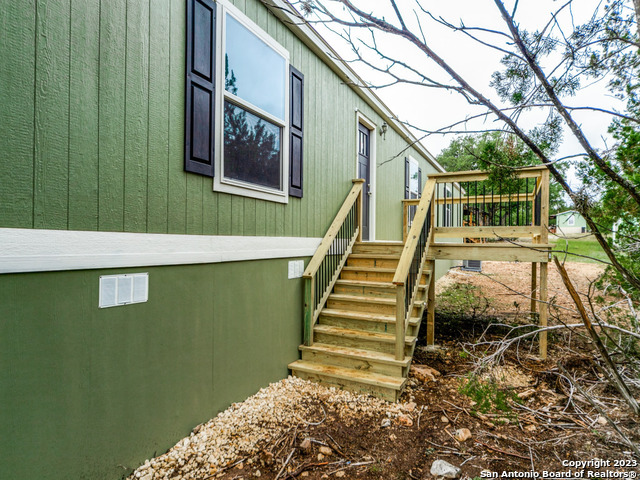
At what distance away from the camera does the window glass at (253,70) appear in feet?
9.50

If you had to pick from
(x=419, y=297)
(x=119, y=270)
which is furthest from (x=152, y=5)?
(x=419, y=297)

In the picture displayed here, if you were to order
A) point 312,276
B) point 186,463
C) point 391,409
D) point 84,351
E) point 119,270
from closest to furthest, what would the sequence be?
point 84,351, point 119,270, point 186,463, point 391,409, point 312,276

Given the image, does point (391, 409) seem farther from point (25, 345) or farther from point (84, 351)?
point (25, 345)

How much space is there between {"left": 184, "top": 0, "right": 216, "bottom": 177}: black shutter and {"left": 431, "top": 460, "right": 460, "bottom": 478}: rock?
2.54 meters

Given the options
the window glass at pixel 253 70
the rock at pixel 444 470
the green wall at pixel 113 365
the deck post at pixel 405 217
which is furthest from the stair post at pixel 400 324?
the deck post at pixel 405 217

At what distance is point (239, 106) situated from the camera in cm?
301

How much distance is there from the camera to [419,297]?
4230 millimetres

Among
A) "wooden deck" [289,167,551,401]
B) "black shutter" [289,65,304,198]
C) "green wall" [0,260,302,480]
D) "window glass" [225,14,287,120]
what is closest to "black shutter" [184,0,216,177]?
"window glass" [225,14,287,120]

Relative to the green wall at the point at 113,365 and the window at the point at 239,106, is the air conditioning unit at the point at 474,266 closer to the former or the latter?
the window at the point at 239,106

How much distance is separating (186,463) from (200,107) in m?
2.46

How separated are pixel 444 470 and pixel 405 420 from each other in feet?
2.13

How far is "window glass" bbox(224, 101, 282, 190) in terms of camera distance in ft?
9.50

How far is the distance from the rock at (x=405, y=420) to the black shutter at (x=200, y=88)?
2460mm

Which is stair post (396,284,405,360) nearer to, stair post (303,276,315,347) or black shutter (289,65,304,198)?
stair post (303,276,315,347)
